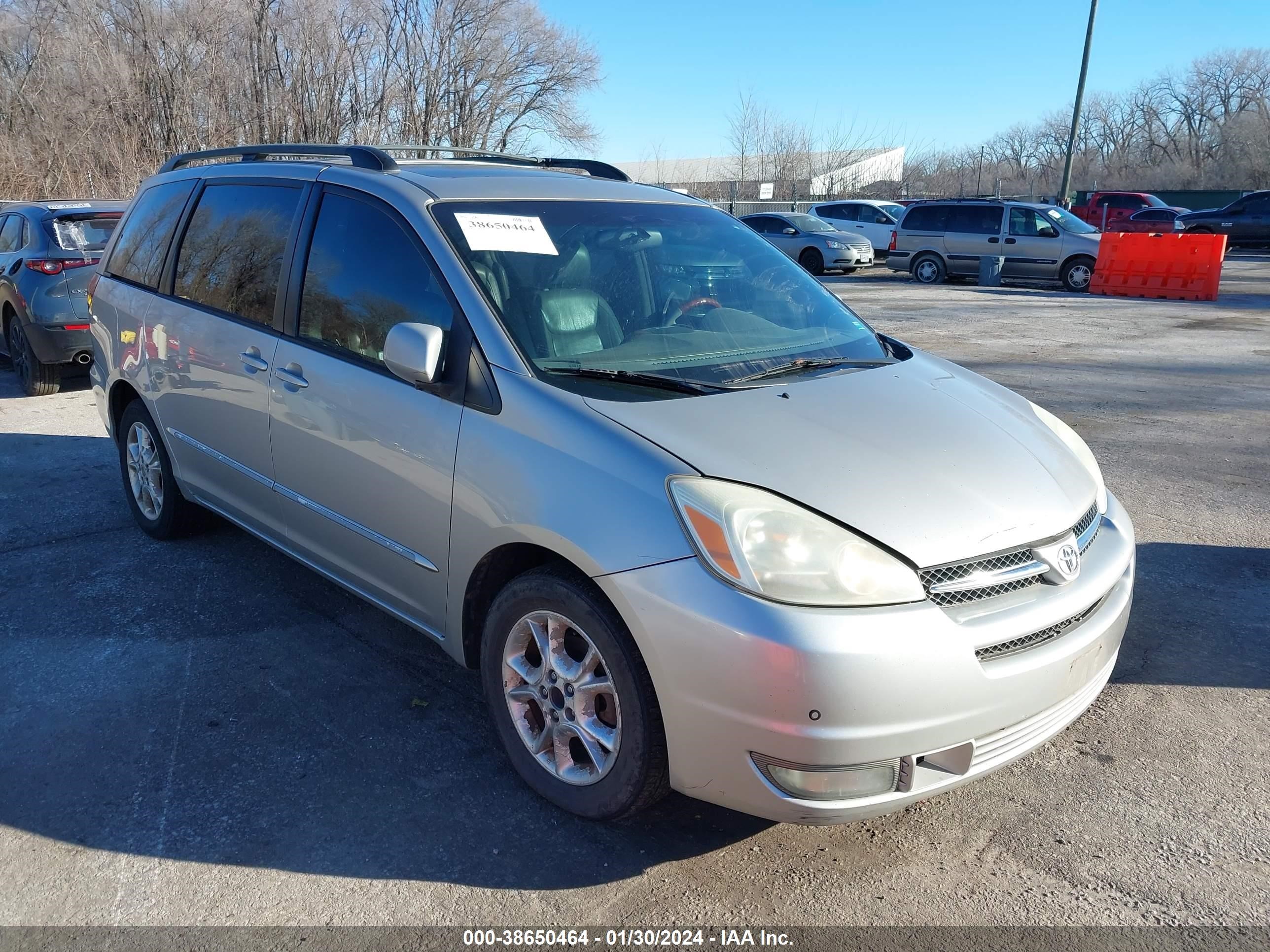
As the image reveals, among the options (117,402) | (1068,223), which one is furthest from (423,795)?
(1068,223)

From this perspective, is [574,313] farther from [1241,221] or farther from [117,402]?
[1241,221]

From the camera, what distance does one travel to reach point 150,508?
200 inches

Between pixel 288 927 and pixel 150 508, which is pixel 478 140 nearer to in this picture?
pixel 150 508

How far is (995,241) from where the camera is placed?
20.5 m

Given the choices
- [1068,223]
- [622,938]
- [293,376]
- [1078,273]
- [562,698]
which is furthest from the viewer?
[1068,223]

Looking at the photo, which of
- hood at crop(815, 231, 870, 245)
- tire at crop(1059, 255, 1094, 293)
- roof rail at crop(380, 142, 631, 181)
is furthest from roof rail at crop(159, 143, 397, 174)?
hood at crop(815, 231, 870, 245)

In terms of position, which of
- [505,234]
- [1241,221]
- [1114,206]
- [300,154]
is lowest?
[505,234]

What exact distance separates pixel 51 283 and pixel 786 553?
8.19m

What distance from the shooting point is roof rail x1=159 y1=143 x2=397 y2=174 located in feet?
12.4

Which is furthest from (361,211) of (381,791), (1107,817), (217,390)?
(1107,817)

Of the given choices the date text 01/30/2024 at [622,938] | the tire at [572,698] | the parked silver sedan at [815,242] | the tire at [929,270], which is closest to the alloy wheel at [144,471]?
the tire at [572,698]

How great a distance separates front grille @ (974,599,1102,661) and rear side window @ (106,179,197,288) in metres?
4.15

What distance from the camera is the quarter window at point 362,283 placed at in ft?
10.9

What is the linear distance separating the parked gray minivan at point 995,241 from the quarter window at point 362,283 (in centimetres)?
1859
